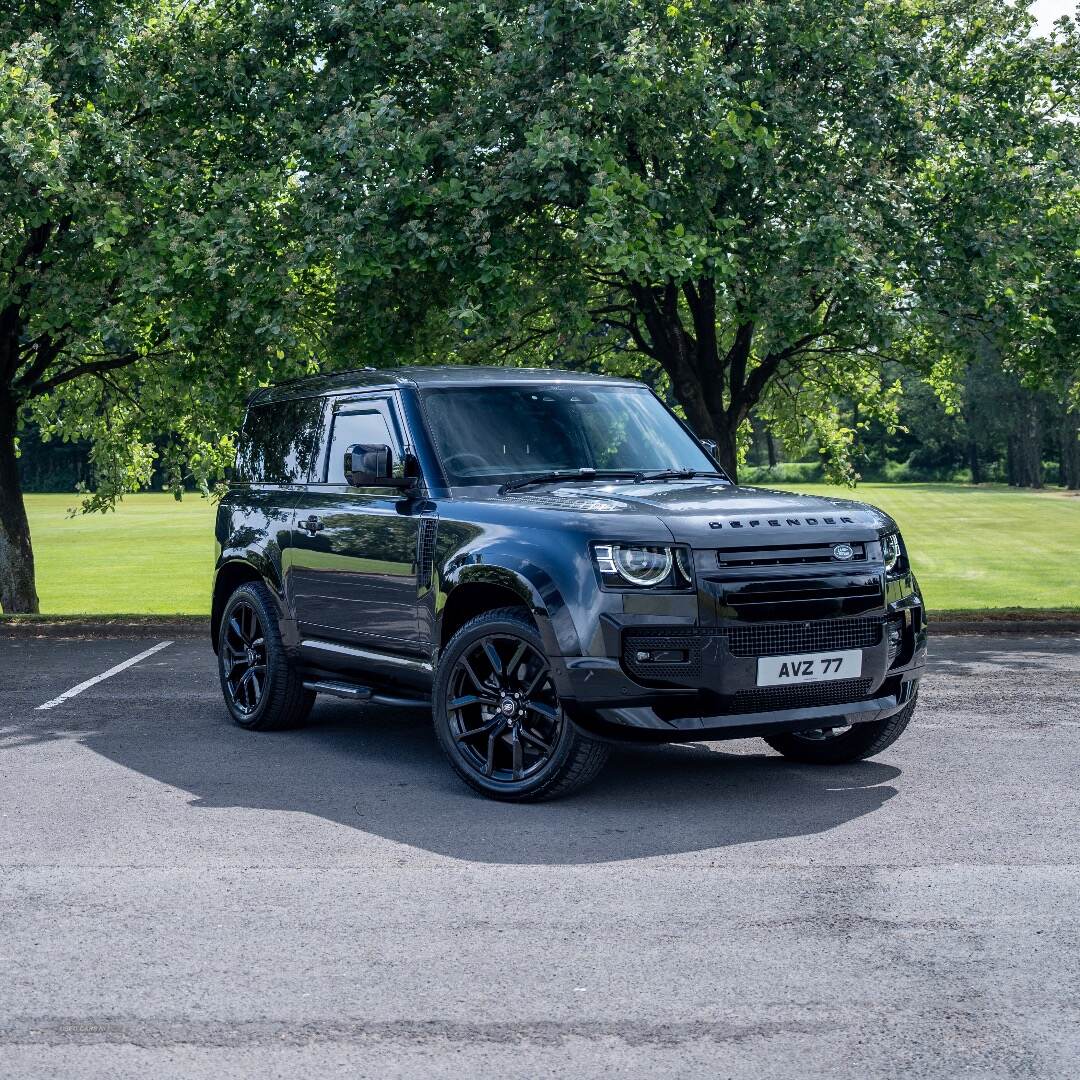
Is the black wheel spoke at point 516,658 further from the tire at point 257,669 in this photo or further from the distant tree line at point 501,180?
the distant tree line at point 501,180

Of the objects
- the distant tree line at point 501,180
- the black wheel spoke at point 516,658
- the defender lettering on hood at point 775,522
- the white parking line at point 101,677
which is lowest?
the white parking line at point 101,677

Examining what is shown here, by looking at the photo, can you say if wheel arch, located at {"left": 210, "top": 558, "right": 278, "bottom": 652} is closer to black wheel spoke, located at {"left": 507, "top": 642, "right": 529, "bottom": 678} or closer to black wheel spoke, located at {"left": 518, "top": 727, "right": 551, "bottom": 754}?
black wheel spoke, located at {"left": 507, "top": 642, "right": 529, "bottom": 678}

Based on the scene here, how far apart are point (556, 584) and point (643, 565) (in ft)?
1.29

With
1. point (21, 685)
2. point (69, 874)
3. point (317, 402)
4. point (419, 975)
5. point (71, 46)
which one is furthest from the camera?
point (71, 46)

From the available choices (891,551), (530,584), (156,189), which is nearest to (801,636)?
(891,551)

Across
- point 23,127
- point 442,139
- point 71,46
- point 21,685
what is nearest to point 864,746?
point 21,685

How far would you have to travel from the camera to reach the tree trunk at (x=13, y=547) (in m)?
20.0

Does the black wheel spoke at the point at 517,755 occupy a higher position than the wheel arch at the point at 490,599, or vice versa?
the wheel arch at the point at 490,599

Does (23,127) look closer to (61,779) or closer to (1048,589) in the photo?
(61,779)

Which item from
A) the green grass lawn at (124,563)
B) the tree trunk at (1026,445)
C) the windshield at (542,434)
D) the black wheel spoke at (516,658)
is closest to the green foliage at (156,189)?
the green grass lawn at (124,563)

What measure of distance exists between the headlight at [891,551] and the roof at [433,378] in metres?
2.07

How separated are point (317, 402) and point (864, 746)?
3733mm

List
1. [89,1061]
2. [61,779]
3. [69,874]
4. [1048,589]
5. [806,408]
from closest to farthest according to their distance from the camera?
[89,1061] → [69,874] → [61,779] → [806,408] → [1048,589]

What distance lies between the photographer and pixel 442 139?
52.7 feet
